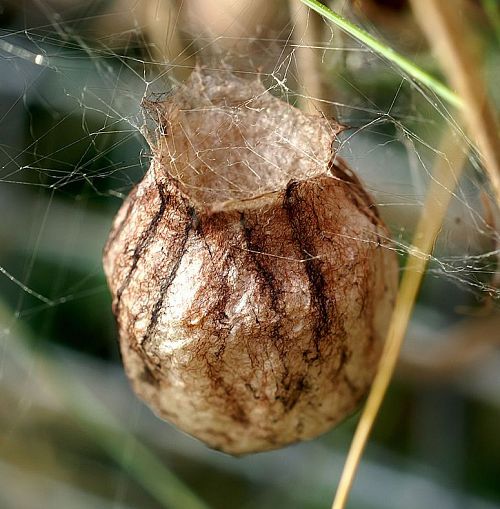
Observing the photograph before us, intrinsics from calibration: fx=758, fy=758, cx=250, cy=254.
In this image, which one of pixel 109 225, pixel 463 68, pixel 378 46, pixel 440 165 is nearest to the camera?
pixel 463 68

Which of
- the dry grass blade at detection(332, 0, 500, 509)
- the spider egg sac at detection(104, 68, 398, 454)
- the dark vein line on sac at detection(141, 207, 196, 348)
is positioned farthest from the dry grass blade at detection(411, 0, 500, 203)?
the dark vein line on sac at detection(141, 207, 196, 348)

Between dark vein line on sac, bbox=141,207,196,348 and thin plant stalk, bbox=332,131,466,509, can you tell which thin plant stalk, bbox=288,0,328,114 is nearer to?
thin plant stalk, bbox=332,131,466,509

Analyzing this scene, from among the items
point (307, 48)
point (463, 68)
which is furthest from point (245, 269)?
point (307, 48)

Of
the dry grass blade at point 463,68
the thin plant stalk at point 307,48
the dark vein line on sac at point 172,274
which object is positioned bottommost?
the dark vein line on sac at point 172,274

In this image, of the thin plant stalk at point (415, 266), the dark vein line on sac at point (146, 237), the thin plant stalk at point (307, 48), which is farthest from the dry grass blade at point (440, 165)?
the dark vein line on sac at point (146, 237)

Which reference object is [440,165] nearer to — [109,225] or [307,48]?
[307,48]

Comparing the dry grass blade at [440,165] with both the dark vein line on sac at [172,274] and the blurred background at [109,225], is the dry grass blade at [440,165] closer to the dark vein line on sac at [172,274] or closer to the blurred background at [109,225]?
the blurred background at [109,225]
